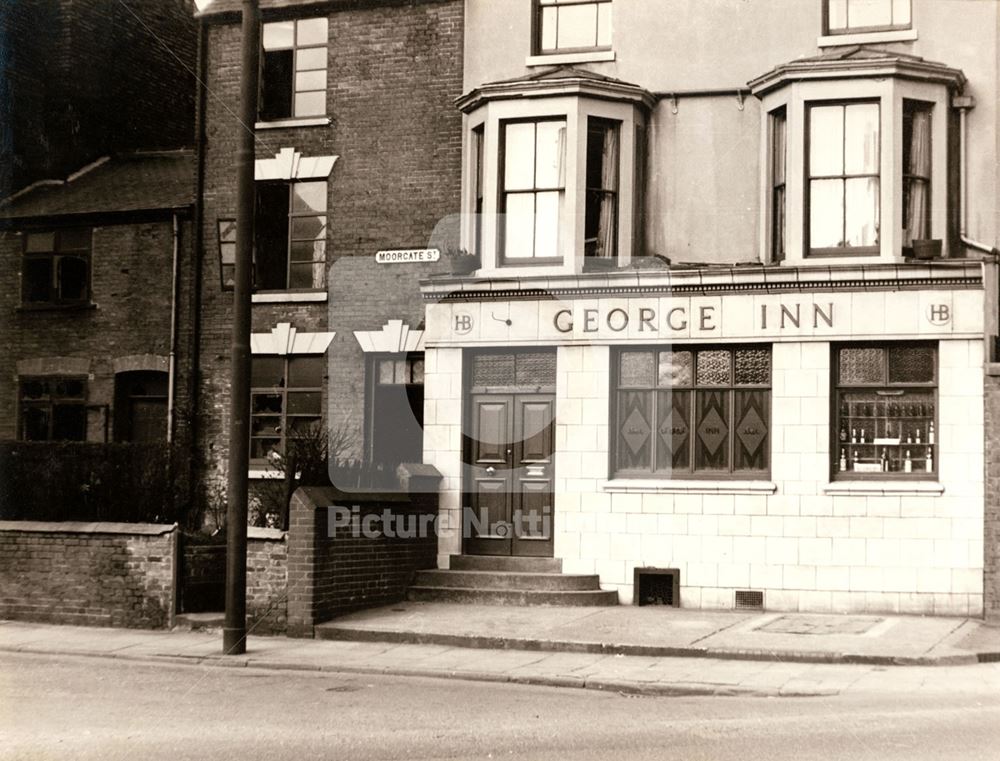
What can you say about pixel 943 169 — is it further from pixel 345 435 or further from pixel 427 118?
pixel 345 435

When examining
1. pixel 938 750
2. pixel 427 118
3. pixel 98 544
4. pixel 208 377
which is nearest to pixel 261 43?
pixel 427 118

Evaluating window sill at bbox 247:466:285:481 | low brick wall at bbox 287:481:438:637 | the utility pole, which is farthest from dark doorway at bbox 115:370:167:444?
the utility pole

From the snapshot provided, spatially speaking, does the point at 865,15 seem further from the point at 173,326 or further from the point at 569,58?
the point at 173,326

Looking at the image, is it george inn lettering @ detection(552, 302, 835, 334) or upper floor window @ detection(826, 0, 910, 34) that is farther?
upper floor window @ detection(826, 0, 910, 34)

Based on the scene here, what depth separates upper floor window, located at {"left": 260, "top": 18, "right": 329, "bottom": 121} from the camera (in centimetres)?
2197

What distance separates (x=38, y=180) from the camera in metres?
25.8

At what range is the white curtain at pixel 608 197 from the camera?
1900 centimetres

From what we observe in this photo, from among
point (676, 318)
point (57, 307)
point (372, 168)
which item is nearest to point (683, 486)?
point (676, 318)

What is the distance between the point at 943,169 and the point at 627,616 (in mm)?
7434

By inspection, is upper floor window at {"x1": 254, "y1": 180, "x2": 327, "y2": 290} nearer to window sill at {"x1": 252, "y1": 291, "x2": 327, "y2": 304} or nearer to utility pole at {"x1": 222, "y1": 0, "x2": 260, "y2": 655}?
window sill at {"x1": 252, "y1": 291, "x2": 327, "y2": 304}

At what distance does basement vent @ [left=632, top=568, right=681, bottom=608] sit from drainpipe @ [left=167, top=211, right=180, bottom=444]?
8917mm

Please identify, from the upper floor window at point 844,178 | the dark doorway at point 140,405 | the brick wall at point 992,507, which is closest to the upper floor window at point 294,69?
the dark doorway at point 140,405

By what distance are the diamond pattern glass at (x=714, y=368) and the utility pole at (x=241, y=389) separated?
263 inches

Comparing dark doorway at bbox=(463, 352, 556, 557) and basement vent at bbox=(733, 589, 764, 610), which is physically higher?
dark doorway at bbox=(463, 352, 556, 557)
